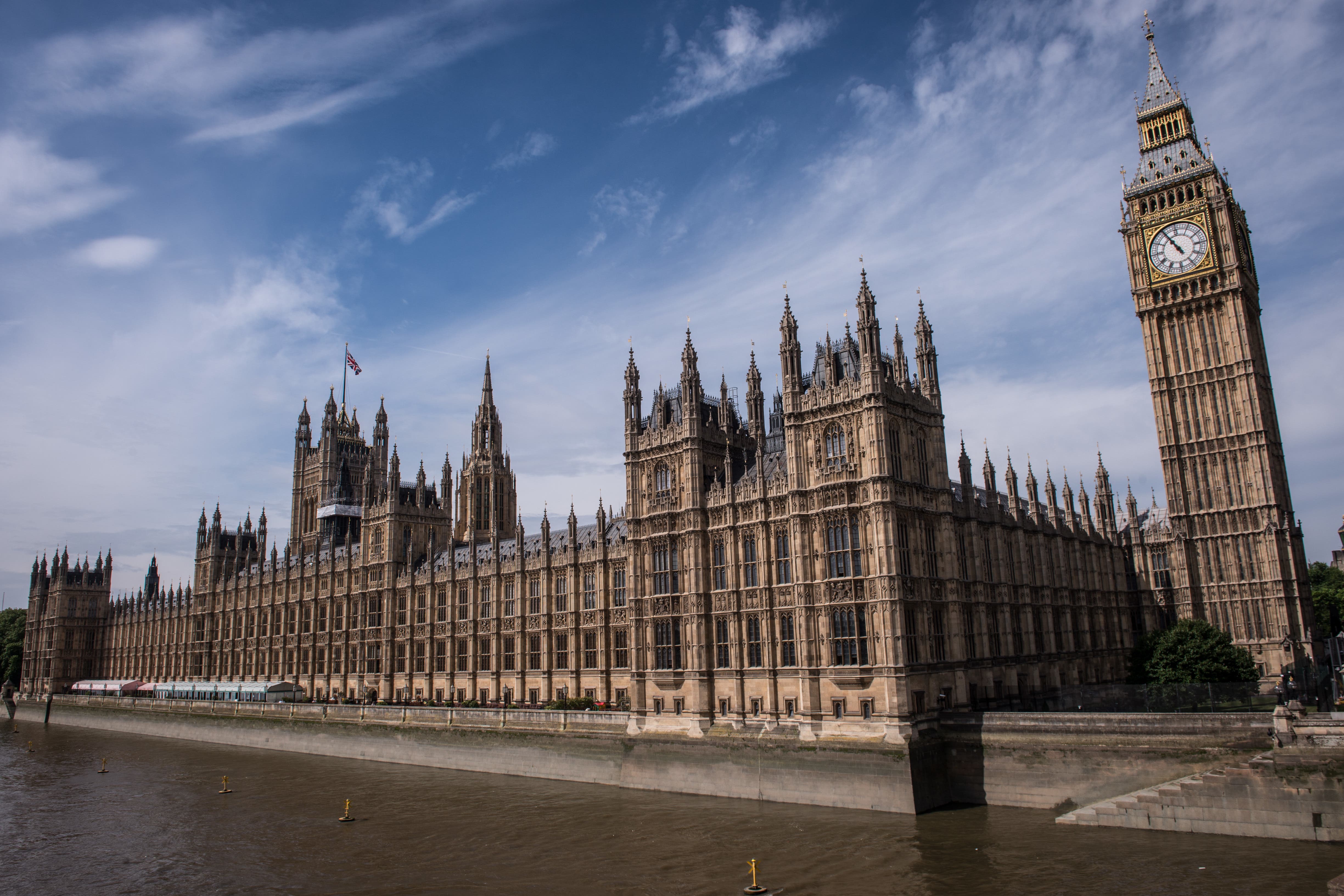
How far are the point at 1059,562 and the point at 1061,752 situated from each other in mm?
31788

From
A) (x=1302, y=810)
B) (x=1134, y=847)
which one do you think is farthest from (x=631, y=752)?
(x=1302, y=810)

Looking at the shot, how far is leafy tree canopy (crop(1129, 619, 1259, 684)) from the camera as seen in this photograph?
65.6 metres

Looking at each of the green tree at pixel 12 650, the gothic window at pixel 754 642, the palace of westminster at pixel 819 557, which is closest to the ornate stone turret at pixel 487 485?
the palace of westminster at pixel 819 557

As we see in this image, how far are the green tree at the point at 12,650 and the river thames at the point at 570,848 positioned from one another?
434 ft

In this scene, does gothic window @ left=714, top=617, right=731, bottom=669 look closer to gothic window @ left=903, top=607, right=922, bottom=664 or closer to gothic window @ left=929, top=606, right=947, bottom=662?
gothic window @ left=903, top=607, right=922, bottom=664

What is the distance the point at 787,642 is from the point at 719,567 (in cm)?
686

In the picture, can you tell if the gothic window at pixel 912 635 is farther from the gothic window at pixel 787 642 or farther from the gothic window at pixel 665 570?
the gothic window at pixel 665 570

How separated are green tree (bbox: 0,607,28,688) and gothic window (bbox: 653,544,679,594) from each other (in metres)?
158

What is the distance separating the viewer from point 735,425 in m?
64.1

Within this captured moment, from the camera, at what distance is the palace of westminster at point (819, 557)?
51562 millimetres

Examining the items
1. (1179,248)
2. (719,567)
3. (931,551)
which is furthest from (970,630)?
(1179,248)

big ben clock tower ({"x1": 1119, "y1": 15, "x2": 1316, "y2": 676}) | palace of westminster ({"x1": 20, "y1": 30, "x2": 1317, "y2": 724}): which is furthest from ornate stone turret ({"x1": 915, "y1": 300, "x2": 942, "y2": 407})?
big ben clock tower ({"x1": 1119, "y1": 15, "x2": 1316, "y2": 676})

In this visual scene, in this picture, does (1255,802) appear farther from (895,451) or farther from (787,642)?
(787,642)

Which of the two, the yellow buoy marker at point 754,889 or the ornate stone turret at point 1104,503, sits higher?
the ornate stone turret at point 1104,503
